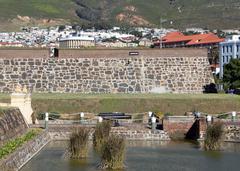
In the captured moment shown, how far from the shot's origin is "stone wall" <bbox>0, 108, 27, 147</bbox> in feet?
82.8

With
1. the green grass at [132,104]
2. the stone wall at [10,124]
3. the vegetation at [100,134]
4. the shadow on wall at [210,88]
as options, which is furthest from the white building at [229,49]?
the stone wall at [10,124]

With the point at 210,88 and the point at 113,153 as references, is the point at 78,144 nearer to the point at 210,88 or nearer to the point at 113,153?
the point at 113,153

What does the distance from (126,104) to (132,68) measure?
761 centimetres

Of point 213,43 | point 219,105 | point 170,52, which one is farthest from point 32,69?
point 213,43

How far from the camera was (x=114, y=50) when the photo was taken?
5116cm

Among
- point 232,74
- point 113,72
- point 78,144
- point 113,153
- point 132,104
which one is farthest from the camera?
point 232,74

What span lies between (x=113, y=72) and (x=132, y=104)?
7.19 meters

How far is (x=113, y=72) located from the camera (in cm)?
5012

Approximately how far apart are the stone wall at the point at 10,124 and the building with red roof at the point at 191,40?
110133 millimetres

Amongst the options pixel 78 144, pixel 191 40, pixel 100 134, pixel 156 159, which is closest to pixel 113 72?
pixel 100 134

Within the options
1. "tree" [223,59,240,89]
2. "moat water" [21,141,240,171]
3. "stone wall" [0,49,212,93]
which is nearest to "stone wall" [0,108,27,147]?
"moat water" [21,141,240,171]

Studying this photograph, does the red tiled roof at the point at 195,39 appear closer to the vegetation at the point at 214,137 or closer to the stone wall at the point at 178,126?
the stone wall at the point at 178,126

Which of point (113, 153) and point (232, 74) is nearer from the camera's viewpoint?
point (113, 153)

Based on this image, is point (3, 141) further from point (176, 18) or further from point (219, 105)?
point (176, 18)
